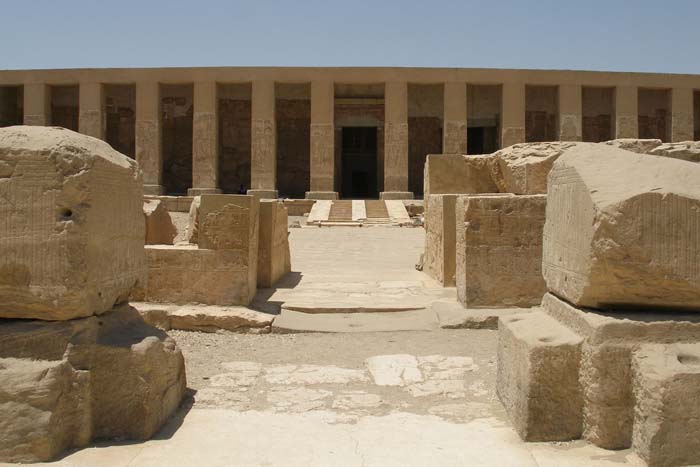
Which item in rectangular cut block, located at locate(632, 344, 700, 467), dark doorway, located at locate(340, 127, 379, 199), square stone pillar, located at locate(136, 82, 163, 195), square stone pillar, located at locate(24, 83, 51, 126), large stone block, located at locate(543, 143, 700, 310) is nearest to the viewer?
rectangular cut block, located at locate(632, 344, 700, 467)

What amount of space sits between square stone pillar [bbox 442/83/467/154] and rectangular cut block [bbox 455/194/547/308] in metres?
17.2

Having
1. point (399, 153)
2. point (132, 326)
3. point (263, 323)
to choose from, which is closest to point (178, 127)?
point (399, 153)

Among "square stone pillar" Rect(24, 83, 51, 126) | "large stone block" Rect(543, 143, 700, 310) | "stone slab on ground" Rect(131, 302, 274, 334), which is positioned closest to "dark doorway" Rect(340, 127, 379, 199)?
"square stone pillar" Rect(24, 83, 51, 126)

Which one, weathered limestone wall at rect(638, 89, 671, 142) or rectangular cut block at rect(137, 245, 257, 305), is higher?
weathered limestone wall at rect(638, 89, 671, 142)

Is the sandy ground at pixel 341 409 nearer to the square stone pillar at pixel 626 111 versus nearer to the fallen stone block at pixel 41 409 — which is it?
the fallen stone block at pixel 41 409

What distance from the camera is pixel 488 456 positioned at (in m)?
2.72

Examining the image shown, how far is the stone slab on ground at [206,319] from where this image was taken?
5.37m

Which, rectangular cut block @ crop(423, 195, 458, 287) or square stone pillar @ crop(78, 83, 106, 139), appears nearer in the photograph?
rectangular cut block @ crop(423, 195, 458, 287)

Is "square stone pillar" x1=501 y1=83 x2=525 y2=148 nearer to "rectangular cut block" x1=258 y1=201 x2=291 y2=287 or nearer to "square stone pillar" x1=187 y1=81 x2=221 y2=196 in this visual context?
"square stone pillar" x1=187 y1=81 x2=221 y2=196

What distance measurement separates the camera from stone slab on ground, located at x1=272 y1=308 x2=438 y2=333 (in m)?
5.32

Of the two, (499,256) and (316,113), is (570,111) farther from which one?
(499,256)

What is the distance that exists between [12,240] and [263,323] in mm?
2685

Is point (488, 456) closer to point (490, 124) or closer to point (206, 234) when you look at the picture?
point (206, 234)

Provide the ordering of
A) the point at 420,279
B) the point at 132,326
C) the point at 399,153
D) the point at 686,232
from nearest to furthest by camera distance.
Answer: the point at 686,232 < the point at 132,326 < the point at 420,279 < the point at 399,153
